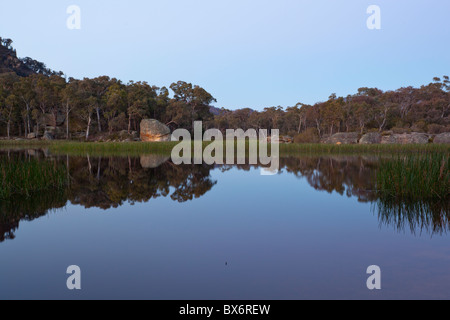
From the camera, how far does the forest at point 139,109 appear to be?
46312mm

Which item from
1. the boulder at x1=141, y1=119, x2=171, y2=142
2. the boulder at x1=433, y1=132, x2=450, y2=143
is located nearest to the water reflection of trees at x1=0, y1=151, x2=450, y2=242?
the boulder at x1=433, y1=132, x2=450, y2=143

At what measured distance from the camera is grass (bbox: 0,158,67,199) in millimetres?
9289

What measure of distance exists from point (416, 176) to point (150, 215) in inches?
296

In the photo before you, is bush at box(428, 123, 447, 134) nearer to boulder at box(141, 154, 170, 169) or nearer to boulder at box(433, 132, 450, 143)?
boulder at box(433, 132, 450, 143)

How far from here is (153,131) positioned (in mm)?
44375

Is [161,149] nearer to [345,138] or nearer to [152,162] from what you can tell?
[152,162]

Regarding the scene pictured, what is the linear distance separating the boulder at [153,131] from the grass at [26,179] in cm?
3342

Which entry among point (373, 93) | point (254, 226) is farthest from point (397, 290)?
point (373, 93)

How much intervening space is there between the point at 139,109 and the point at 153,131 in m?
4.78

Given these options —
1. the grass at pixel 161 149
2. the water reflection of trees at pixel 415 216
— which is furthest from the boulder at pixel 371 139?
the water reflection of trees at pixel 415 216

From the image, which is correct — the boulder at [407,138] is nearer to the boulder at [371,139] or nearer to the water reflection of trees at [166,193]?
the boulder at [371,139]

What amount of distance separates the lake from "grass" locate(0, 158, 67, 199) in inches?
12.3

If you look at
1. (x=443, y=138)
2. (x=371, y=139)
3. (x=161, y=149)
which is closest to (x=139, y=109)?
(x=161, y=149)

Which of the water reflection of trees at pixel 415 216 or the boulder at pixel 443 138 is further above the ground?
the boulder at pixel 443 138
